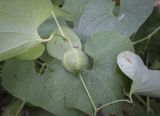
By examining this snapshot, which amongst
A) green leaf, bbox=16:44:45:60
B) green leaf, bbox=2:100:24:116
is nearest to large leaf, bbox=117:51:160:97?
green leaf, bbox=16:44:45:60

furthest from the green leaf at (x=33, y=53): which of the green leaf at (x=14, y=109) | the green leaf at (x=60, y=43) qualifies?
the green leaf at (x=14, y=109)

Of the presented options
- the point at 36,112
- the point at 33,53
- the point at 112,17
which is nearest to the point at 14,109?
the point at 36,112

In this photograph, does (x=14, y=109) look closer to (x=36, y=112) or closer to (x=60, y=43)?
(x=36, y=112)

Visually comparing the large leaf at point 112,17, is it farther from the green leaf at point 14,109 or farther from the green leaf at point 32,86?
the green leaf at point 14,109

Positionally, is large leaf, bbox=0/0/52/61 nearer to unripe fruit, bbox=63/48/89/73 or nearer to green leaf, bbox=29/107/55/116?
unripe fruit, bbox=63/48/89/73

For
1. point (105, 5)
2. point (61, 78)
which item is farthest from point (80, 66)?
point (105, 5)

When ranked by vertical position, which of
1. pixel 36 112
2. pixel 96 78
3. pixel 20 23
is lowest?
pixel 36 112

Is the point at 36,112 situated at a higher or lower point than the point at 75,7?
lower
